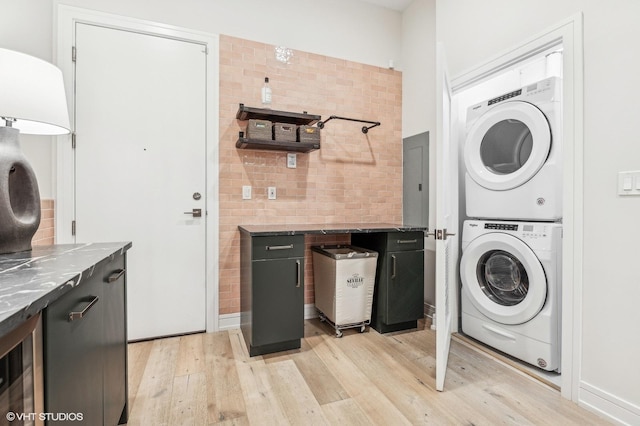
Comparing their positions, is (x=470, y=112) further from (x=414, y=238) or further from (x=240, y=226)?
(x=240, y=226)

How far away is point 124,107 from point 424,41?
2.65 metres

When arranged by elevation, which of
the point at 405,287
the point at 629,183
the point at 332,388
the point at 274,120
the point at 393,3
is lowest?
the point at 332,388

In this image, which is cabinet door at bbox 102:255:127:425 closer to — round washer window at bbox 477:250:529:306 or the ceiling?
round washer window at bbox 477:250:529:306

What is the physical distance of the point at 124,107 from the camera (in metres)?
2.40

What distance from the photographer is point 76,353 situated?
0.91m

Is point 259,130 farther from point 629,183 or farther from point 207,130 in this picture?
point 629,183

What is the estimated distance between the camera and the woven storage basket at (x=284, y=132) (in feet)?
8.39

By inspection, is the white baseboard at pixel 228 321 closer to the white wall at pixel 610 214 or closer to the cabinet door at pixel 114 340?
the cabinet door at pixel 114 340

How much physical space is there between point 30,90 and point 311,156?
2.04 metres

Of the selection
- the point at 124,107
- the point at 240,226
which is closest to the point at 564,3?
the point at 240,226

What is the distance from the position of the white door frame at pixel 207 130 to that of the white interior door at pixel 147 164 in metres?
0.04

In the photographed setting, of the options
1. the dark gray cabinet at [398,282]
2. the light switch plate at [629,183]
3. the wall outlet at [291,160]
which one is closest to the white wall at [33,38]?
the wall outlet at [291,160]

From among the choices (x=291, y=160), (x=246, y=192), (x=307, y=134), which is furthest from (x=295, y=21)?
(x=246, y=192)

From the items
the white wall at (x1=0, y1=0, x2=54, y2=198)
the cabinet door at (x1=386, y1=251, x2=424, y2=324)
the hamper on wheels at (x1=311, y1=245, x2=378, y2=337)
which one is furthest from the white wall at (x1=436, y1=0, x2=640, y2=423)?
the white wall at (x1=0, y1=0, x2=54, y2=198)
